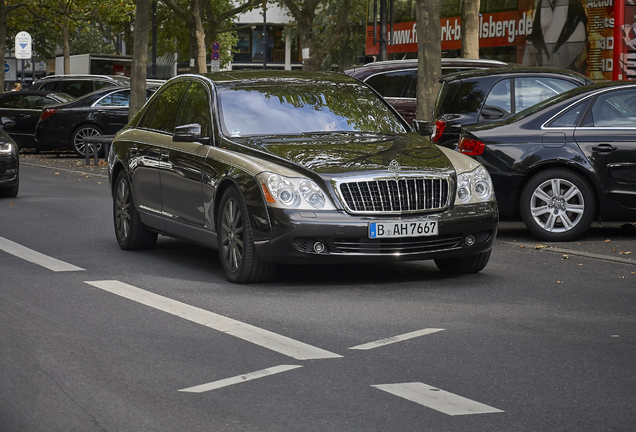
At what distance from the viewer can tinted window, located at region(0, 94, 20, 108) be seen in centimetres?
2744

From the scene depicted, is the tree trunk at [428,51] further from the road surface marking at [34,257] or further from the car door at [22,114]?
the car door at [22,114]

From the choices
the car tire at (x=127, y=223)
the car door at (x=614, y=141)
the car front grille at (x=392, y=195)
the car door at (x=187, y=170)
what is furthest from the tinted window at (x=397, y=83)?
the car front grille at (x=392, y=195)

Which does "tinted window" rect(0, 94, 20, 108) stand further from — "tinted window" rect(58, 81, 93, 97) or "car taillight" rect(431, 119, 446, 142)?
"car taillight" rect(431, 119, 446, 142)

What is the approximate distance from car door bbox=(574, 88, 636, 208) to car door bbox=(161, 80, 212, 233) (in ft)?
12.6

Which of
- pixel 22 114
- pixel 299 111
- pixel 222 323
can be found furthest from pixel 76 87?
pixel 222 323

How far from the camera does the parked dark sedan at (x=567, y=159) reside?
10.9m

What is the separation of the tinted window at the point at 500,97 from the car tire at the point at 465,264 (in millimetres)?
4859

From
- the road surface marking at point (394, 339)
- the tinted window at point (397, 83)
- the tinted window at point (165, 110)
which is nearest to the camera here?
the road surface marking at point (394, 339)

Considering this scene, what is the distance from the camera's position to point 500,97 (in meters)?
13.4

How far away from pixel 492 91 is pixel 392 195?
227 inches

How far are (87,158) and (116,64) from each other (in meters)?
33.4

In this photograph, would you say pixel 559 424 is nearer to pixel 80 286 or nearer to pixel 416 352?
pixel 416 352

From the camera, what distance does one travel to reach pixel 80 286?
8188mm

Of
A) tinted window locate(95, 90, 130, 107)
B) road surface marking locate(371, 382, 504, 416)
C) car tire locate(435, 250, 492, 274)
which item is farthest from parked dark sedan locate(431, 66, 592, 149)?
tinted window locate(95, 90, 130, 107)
